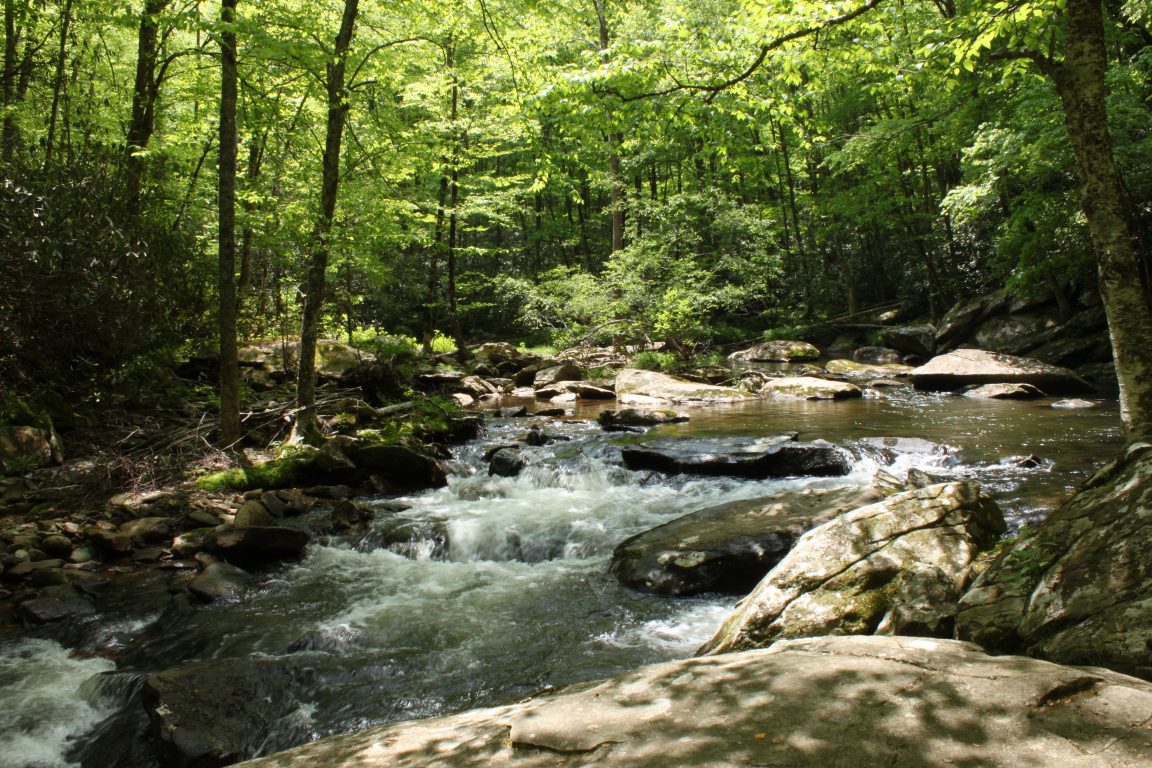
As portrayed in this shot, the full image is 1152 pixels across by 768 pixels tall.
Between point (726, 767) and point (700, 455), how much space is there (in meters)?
7.59

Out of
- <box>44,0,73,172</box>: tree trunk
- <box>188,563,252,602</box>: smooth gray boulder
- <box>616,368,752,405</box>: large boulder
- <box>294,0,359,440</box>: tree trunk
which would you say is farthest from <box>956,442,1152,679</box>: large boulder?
<box>44,0,73,172</box>: tree trunk

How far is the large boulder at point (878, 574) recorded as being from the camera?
378 cm

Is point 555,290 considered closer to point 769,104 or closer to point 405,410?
point 405,410

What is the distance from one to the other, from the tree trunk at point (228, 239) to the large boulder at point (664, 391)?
28.8 feet

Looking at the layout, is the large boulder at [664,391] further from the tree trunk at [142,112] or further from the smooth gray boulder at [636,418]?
the tree trunk at [142,112]

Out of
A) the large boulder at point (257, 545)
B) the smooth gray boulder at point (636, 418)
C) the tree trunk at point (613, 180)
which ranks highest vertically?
the tree trunk at point (613, 180)

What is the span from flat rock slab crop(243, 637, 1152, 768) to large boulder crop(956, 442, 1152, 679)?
286mm

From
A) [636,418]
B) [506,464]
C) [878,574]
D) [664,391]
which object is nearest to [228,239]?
[506,464]

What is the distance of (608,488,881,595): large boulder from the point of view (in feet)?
18.6

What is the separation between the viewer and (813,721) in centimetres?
212

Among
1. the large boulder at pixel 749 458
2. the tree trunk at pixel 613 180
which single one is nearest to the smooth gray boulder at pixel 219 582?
the large boulder at pixel 749 458

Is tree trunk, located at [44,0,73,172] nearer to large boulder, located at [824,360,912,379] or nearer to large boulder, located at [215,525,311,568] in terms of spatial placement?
large boulder, located at [215,525,311,568]

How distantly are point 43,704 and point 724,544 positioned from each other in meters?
5.25

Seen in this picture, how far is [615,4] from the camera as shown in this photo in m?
22.3
